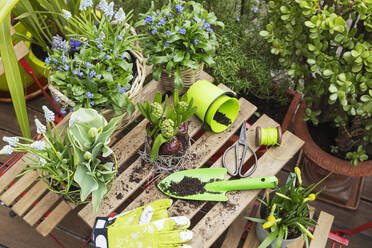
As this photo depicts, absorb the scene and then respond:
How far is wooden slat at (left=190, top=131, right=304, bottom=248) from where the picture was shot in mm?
1221

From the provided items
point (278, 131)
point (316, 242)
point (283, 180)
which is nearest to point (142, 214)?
point (278, 131)

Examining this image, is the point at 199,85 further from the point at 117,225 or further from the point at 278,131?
the point at 117,225

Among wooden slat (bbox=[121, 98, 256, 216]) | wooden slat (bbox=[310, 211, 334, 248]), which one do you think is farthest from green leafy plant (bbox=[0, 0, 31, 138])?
wooden slat (bbox=[310, 211, 334, 248])

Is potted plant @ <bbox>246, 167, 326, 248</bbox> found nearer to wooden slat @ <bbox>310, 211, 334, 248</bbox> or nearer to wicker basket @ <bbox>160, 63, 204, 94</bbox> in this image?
wooden slat @ <bbox>310, 211, 334, 248</bbox>

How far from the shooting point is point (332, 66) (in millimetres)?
1386

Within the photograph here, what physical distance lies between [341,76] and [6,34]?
1.30 m

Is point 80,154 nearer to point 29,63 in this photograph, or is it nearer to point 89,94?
point 89,94

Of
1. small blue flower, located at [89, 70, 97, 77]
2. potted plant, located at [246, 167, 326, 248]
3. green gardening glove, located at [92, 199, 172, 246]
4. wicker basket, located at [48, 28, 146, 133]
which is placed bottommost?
potted plant, located at [246, 167, 326, 248]

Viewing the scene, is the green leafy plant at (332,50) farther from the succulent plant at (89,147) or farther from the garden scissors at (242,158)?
the succulent plant at (89,147)

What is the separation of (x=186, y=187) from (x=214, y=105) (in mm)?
340

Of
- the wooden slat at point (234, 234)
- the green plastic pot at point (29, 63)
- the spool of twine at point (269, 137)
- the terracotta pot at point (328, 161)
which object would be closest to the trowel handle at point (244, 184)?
the spool of twine at point (269, 137)

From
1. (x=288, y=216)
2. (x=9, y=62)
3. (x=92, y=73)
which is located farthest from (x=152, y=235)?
(x=9, y=62)

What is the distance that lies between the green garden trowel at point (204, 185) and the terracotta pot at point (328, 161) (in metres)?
0.53

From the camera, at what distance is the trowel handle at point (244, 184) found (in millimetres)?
1256
